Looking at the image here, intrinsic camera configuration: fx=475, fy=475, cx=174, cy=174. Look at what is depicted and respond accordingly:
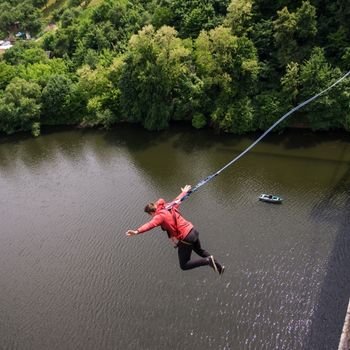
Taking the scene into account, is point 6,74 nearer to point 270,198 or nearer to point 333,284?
point 270,198

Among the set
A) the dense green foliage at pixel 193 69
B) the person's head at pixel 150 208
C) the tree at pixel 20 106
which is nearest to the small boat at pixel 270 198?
the dense green foliage at pixel 193 69

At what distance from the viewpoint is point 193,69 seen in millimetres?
29734

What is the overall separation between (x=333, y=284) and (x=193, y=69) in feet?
55.8

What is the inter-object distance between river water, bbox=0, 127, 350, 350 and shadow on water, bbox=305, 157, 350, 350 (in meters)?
0.04

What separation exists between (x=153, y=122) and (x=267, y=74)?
7666 millimetres

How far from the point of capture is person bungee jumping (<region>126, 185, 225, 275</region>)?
9.26m

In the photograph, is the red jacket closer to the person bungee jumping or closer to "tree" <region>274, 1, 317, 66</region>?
the person bungee jumping

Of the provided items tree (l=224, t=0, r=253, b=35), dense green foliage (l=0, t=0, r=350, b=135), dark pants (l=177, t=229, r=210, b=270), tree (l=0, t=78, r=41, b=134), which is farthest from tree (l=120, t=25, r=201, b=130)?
dark pants (l=177, t=229, r=210, b=270)

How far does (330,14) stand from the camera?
2747 centimetres

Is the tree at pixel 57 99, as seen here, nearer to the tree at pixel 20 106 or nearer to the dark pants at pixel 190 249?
the tree at pixel 20 106

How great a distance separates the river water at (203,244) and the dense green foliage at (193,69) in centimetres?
193

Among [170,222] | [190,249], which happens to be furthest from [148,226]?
[190,249]

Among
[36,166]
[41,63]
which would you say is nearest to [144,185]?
[36,166]

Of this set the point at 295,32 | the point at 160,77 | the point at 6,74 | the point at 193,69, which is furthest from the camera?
the point at 6,74
